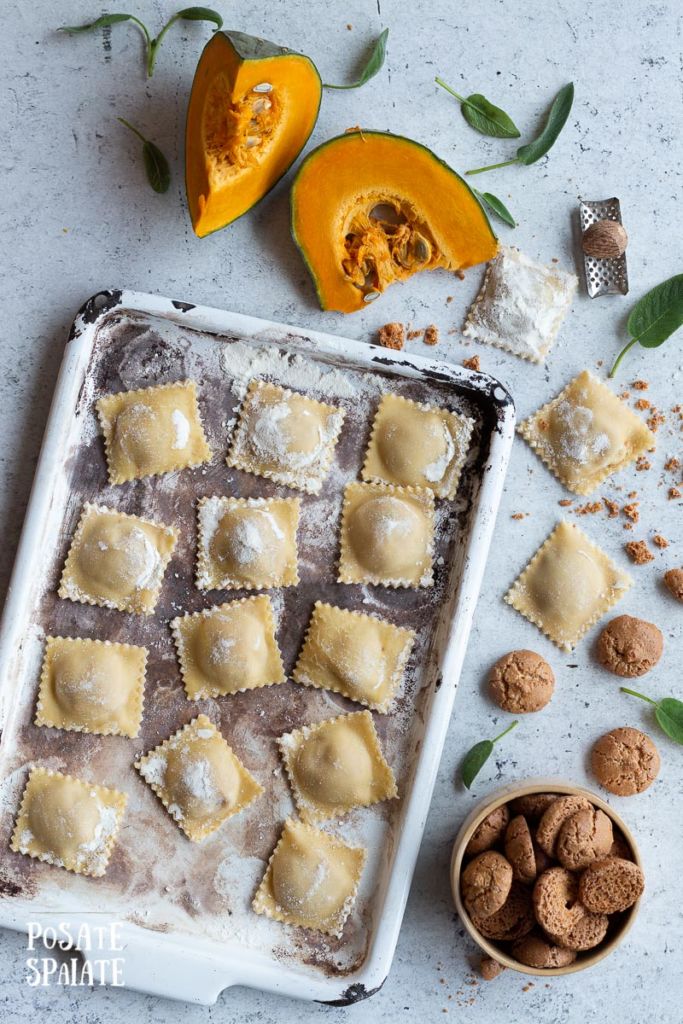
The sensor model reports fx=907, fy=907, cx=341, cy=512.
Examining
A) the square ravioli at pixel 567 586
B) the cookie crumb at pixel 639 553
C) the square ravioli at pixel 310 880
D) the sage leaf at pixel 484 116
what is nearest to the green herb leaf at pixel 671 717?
the square ravioli at pixel 567 586

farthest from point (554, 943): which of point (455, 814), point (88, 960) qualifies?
point (88, 960)

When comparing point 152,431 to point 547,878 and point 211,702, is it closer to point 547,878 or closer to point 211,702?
point 211,702

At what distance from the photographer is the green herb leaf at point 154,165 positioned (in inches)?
90.2

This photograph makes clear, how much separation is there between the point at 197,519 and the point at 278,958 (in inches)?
44.7

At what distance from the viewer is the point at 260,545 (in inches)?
89.4

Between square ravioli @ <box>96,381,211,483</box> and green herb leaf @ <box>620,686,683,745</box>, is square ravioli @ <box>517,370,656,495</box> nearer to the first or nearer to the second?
green herb leaf @ <box>620,686,683,745</box>

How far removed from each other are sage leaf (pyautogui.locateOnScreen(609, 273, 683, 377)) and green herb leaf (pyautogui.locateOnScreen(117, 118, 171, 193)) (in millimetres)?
1245

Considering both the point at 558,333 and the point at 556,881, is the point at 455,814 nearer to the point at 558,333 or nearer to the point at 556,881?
the point at 556,881

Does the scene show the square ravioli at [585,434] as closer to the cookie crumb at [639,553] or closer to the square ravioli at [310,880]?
the cookie crumb at [639,553]

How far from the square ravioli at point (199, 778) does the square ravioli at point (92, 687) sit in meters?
0.11

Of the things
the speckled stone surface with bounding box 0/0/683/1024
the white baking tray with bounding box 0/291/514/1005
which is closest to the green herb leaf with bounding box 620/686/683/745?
the speckled stone surface with bounding box 0/0/683/1024

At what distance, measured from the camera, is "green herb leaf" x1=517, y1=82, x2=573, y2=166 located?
233 cm

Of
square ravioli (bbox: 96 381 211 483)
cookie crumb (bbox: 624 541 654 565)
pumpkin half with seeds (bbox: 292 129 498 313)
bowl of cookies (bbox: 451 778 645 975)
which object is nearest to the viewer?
bowl of cookies (bbox: 451 778 645 975)

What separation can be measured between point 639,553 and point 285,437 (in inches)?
38.4
